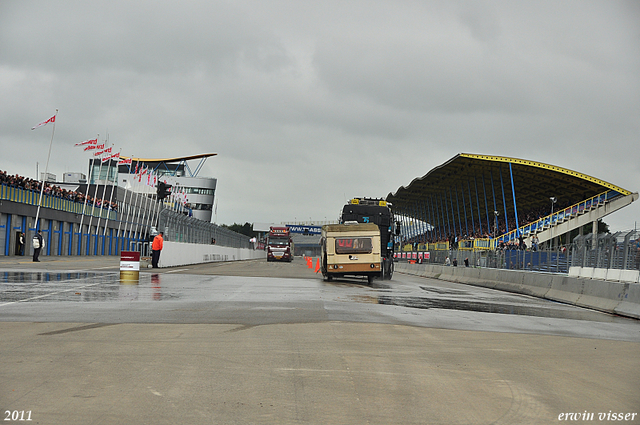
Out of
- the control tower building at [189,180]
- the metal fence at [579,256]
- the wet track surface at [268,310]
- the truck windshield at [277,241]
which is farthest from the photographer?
the control tower building at [189,180]

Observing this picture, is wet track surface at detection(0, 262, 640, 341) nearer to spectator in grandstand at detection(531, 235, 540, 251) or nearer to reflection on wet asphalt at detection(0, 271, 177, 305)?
reflection on wet asphalt at detection(0, 271, 177, 305)

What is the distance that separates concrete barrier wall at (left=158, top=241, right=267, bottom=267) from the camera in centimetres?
3728

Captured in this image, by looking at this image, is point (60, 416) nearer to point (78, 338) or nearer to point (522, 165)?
point (78, 338)

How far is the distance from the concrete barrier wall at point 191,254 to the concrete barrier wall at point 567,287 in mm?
16049

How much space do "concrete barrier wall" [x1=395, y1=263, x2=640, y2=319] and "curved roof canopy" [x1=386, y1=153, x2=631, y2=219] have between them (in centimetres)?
2926

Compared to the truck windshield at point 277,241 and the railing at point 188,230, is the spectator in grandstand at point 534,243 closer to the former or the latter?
the railing at point 188,230

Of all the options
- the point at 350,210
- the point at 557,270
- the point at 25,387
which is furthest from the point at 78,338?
the point at 350,210

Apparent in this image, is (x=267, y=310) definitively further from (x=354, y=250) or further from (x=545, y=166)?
(x=545, y=166)

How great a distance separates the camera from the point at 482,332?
11.0m

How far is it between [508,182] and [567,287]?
53813 millimetres

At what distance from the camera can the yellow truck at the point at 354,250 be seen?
26.9 m

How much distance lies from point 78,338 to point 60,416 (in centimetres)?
365

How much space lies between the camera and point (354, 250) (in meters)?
27.0

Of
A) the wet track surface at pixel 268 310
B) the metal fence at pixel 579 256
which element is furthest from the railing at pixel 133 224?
the wet track surface at pixel 268 310
